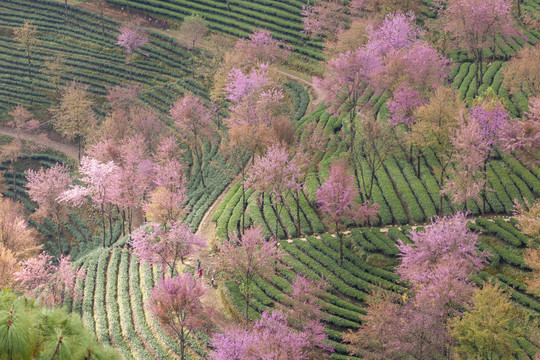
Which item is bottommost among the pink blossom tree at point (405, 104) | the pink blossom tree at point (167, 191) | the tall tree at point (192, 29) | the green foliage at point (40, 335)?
the pink blossom tree at point (167, 191)

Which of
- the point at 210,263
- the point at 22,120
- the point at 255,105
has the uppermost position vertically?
the point at 22,120

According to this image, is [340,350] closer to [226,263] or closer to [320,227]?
[226,263]

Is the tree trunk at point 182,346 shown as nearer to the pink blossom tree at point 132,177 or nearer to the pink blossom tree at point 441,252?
the pink blossom tree at point 441,252

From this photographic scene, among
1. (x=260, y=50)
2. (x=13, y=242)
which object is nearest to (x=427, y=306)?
(x=13, y=242)

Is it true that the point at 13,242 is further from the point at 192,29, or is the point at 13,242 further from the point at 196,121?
the point at 192,29

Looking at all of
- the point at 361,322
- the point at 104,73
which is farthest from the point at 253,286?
the point at 104,73

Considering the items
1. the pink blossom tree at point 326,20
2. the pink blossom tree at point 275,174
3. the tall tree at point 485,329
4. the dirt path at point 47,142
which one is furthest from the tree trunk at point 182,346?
the pink blossom tree at point 326,20
